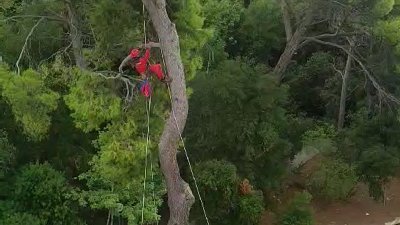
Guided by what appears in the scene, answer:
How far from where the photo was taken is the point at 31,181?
8305 mm

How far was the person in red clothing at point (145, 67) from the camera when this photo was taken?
7078 mm

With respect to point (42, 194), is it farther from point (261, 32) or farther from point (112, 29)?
point (261, 32)

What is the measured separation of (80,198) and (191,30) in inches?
114

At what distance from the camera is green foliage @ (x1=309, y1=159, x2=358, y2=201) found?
1116 cm

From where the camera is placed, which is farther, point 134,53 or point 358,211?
point 358,211

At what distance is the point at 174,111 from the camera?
23.8ft

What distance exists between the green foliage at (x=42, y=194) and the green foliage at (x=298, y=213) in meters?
3.52

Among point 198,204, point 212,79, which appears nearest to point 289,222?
point 198,204

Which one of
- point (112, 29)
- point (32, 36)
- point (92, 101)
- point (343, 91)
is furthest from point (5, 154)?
point (343, 91)

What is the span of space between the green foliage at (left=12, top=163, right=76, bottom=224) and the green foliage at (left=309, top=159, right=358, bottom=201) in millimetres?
5241

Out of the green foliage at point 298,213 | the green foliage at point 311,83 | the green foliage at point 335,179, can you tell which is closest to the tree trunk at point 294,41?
the green foliage at point 335,179

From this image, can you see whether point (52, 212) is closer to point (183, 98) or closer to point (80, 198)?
point (80, 198)

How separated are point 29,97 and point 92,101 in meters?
0.77

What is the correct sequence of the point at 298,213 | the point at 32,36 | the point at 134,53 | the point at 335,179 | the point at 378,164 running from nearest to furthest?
the point at 134,53, the point at 32,36, the point at 298,213, the point at 378,164, the point at 335,179
